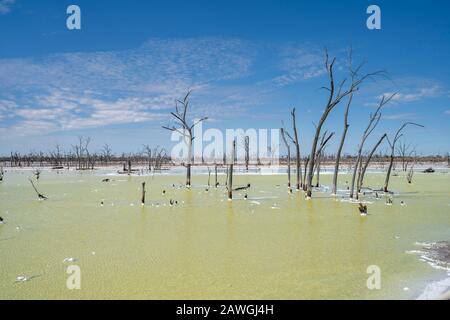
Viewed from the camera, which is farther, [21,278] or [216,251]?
[216,251]

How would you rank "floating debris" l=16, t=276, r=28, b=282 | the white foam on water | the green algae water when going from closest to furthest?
the white foam on water, the green algae water, "floating debris" l=16, t=276, r=28, b=282

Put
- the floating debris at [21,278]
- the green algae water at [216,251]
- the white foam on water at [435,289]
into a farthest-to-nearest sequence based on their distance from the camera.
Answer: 1. the floating debris at [21,278]
2. the green algae water at [216,251]
3. the white foam on water at [435,289]

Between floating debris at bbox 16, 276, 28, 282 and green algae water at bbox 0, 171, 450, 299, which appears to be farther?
floating debris at bbox 16, 276, 28, 282

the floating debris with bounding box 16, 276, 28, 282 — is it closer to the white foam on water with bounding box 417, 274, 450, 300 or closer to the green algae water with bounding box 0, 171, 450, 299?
the green algae water with bounding box 0, 171, 450, 299

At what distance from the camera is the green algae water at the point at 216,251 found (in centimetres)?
493

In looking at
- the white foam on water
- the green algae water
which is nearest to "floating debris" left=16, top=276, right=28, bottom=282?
the green algae water

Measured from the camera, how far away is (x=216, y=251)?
22.6 feet

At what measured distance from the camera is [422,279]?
17.3 ft

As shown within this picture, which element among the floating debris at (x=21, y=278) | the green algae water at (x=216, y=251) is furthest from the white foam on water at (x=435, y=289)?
the floating debris at (x=21, y=278)

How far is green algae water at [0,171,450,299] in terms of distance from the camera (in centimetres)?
493

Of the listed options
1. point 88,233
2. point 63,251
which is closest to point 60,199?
point 88,233

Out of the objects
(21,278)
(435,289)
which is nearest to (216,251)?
(21,278)

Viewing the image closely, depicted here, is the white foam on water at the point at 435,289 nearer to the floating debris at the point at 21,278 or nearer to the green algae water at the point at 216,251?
the green algae water at the point at 216,251

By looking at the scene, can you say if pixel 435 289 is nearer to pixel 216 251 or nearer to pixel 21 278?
pixel 216 251
